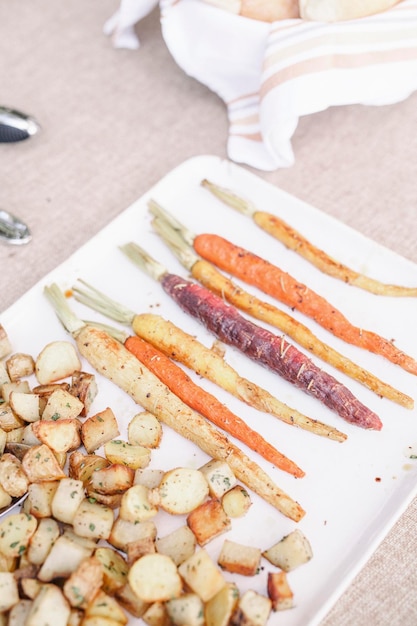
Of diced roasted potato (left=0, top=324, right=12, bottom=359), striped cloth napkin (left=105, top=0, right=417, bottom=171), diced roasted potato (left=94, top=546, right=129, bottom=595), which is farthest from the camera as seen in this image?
striped cloth napkin (left=105, top=0, right=417, bottom=171)

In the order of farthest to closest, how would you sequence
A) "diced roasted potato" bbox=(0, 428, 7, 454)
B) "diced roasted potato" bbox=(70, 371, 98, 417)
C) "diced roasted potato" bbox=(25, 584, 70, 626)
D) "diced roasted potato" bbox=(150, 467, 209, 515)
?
"diced roasted potato" bbox=(70, 371, 98, 417), "diced roasted potato" bbox=(0, 428, 7, 454), "diced roasted potato" bbox=(150, 467, 209, 515), "diced roasted potato" bbox=(25, 584, 70, 626)

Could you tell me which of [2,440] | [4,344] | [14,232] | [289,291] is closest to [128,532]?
[2,440]

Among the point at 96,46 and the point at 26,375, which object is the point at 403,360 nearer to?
the point at 26,375

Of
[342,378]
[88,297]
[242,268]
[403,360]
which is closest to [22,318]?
[88,297]

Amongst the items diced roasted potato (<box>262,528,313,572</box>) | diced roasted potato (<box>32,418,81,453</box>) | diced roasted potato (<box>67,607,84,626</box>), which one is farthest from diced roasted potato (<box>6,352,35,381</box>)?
diced roasted potato (<box>262,528,313,572</box>)

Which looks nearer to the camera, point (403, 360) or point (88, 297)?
point (403, 360)

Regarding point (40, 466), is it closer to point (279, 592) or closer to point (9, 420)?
point (9, 420)

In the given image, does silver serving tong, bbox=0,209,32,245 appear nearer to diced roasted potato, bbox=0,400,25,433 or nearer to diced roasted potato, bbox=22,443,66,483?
diced roasted potato, bbox=0,400,25,433
